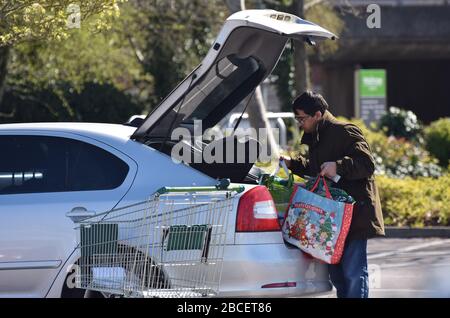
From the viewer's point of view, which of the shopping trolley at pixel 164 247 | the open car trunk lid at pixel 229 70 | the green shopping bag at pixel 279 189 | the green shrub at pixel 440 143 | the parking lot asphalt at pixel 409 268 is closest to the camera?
the shopping trolley at pixel 164 247

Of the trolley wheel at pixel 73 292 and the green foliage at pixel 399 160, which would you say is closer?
the trolley wheel at pixel 73 292

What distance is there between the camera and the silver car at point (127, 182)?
6328mm

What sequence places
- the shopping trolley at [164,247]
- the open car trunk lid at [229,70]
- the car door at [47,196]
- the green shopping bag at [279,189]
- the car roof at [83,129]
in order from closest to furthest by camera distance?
1. the shopping trolley at [164,247]
2. the car door at [47,196]
3. the open car trunk lid at [229,70]
4. the car roof at [83,129]
5. the green shopping bag at [279,189]

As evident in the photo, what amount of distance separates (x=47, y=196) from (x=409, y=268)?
5.42 meters

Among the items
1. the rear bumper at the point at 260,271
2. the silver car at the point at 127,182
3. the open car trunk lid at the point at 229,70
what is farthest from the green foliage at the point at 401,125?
the rear bumper at the point at 260,271

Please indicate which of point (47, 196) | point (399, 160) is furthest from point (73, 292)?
point (399, 160)

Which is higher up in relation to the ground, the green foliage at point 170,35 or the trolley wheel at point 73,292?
the green foliage at point 170,35

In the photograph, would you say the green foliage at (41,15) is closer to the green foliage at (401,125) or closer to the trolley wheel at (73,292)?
the trolley wheel at (73,292)

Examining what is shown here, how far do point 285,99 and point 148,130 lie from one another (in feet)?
59.9

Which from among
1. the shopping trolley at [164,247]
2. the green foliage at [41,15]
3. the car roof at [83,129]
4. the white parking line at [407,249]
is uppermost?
the green foliage at [41,15]

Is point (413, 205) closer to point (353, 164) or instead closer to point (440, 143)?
point (440, 143)

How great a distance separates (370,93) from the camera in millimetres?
26344

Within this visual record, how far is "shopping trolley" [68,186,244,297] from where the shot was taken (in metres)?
6.14
